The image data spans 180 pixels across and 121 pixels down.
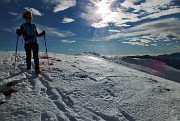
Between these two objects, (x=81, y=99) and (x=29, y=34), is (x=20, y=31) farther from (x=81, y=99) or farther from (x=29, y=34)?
(x=81, y=99)

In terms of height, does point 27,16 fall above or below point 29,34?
above

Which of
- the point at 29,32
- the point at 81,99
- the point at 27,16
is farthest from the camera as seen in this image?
the point at 29,32

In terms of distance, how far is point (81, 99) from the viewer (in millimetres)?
7668

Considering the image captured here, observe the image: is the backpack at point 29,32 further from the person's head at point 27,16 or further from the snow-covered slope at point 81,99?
the snow-covered slope at point 81,99

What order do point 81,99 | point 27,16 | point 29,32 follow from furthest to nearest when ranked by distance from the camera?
point 29,32, point 27,16, point 81,99

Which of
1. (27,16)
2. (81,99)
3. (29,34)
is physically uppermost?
(27,16)

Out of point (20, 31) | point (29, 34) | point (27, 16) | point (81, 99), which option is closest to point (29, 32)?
point (29, 34)

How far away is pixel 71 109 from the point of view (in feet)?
22.5

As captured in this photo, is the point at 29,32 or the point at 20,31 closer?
the point at 20,31

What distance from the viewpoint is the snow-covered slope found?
643cm

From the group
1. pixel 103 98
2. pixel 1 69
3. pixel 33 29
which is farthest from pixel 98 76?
pixel 1 69

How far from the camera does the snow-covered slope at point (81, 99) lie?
643 cm

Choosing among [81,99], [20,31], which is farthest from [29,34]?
[81,99]

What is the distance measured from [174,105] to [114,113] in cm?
275
